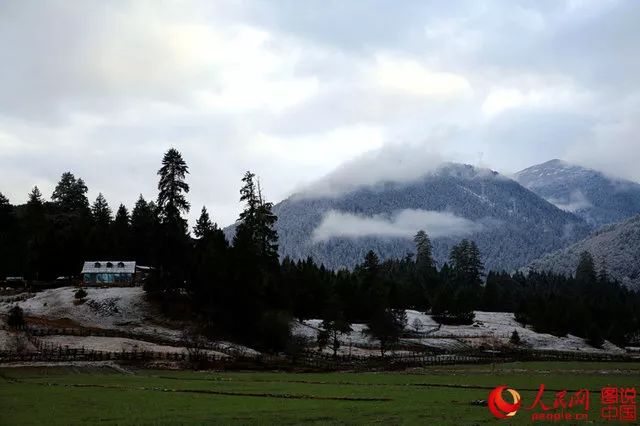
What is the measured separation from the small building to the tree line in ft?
22.7

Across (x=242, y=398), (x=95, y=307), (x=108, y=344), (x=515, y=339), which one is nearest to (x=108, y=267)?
(x=95, y=307)

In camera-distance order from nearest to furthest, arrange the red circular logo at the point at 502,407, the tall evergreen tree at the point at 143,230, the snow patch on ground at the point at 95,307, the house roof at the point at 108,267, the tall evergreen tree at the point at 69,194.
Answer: the red circular logo at the point at 502,407 → the snow patch on ground at the point at 95,307 → the tall evergreen tree at the point at 143,230 → the house roof at the point at 108,267 → the tall evergreen tree at the point at 69,194

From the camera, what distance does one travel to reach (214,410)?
3438 centimetres

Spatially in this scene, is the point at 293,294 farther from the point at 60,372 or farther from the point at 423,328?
the point at 60,372

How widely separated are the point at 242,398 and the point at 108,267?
79.0 metres

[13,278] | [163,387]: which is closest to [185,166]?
[13,278]

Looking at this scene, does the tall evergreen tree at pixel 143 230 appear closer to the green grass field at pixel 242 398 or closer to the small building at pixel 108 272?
the small building at pixel 108 272

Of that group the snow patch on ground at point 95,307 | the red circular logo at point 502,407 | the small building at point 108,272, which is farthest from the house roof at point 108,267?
the red circular logo at point 502,407

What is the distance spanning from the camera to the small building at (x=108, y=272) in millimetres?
111875

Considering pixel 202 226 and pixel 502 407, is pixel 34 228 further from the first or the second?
pixel 502 407

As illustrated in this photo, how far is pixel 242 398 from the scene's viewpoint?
40781 millimetres

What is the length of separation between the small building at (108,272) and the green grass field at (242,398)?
52043 millimetres

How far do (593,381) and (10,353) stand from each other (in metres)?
57.4

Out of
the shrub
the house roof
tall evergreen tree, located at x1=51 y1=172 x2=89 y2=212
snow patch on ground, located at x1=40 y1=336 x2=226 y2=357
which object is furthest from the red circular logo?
tall evergreen tree, located at x1=51 y1=172 x2=89 y2=212
